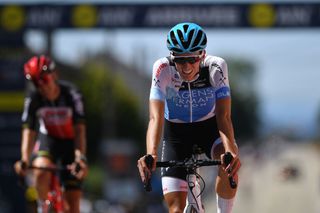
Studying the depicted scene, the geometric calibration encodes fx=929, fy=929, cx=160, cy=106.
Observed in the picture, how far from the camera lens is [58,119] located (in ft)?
36.2

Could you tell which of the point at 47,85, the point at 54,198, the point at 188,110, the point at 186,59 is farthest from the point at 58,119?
the point at 186,59

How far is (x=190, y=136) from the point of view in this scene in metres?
8.67

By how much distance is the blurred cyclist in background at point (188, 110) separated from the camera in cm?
820

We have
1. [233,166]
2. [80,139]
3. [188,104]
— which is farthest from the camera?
[80,139]

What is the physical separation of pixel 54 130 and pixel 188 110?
9.72 ft

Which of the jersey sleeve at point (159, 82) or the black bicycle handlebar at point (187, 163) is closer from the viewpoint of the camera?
the black bicycle handlebar at point (187, 163)

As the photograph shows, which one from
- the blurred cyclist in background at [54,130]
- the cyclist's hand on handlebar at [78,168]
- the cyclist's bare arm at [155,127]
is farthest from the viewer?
the blurred cyclist in background at [54,130]

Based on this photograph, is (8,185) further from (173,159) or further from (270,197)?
(270,197)

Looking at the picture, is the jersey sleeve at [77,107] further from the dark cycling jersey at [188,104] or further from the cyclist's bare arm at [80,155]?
the dark cycling jersey at [188,104]

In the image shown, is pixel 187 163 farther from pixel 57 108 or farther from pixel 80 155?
pixel 57 108

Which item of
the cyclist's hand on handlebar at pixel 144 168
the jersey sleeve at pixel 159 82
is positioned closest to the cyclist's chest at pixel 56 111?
the jersey sleeve at pixel 159 82

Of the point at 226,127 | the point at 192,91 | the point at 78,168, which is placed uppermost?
the point at 192,91

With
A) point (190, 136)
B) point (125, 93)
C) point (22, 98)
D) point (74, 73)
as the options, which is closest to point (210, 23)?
point (22, 98)

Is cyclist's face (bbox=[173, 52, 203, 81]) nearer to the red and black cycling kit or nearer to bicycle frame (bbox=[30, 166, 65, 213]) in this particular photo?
the red and black cycling kit
